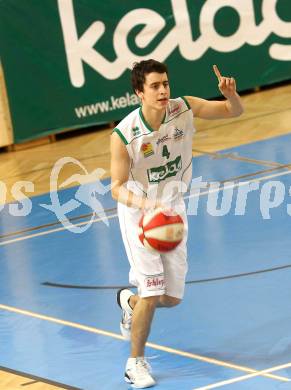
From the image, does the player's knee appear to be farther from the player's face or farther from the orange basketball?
the player's face

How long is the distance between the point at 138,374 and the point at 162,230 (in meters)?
1.14

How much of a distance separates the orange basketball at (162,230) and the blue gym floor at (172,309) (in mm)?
1048

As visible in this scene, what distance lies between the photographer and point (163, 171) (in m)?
7.57

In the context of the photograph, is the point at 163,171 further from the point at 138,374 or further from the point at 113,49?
the point at 113,49

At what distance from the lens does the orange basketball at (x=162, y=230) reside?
698 centimetres

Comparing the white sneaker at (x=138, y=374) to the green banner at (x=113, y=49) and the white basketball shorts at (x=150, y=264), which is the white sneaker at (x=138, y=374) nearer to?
the white basketball shorts at (x=150, y=264)

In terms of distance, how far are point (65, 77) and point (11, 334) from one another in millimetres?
7654

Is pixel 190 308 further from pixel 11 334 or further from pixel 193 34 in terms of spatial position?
pixel 193 34

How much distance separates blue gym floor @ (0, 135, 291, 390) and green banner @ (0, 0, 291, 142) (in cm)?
334

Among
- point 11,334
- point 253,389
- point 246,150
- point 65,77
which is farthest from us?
point 65,77

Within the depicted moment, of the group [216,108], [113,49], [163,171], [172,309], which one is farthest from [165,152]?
[113,49]

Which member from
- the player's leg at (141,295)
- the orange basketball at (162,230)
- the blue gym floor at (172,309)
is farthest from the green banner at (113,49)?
the orange basketball at (162,230)

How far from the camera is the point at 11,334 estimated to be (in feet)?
28.7

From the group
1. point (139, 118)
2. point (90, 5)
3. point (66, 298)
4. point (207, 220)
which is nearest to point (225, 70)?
point (90, 5)
